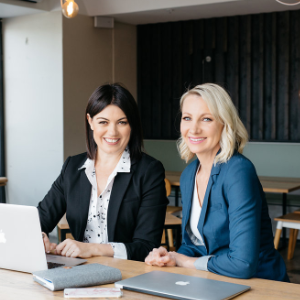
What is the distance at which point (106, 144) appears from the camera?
99.2 inches

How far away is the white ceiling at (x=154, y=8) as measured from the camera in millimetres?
5754

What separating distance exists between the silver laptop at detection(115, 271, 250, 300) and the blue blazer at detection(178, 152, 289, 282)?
196mm

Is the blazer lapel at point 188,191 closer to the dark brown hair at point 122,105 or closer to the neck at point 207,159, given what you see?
Answer: the neck at point 207,159

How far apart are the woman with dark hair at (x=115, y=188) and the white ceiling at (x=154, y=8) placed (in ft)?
11.9

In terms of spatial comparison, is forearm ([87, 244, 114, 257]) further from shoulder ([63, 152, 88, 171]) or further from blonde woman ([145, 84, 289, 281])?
shoulder ([63, 152, 88, 171])

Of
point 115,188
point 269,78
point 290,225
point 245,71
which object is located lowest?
point 290,225

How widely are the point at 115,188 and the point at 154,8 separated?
413cm

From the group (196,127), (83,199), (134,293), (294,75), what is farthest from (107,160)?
(294,75)

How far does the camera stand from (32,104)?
617cm

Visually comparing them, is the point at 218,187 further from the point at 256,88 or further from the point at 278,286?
the point at 256,88

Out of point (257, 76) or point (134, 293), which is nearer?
point (134, 293)

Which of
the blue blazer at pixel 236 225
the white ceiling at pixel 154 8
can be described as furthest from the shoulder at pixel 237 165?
the white ceiling at pixel 154 8

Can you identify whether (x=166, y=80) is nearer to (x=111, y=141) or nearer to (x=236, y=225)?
(x=111, y=141)

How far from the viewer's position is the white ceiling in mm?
5754
